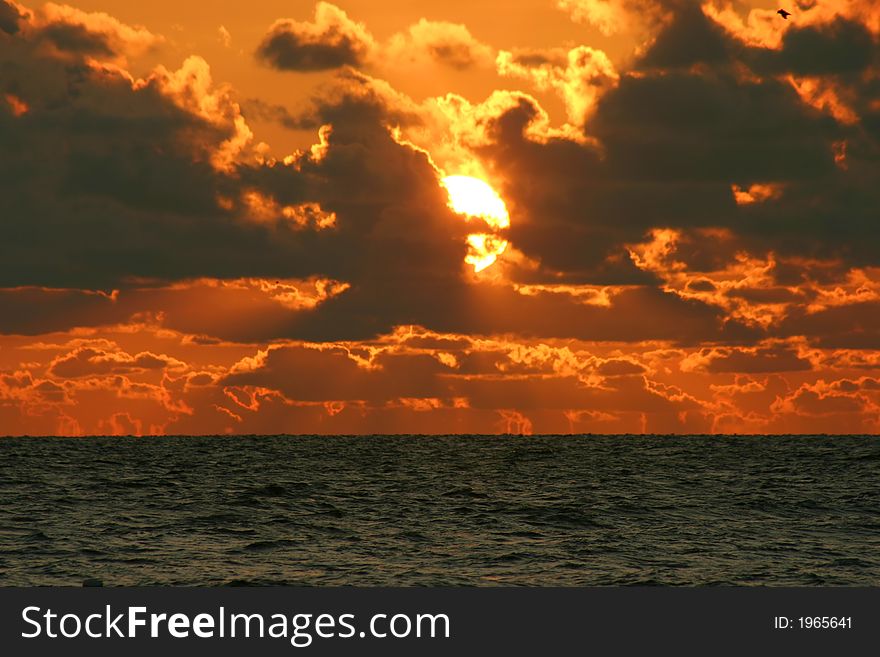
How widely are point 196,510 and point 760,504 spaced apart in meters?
36.6

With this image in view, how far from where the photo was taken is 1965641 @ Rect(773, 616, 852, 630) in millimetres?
37125

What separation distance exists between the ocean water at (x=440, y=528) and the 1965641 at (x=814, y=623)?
1206 centimetres

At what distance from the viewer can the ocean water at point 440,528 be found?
5278cm

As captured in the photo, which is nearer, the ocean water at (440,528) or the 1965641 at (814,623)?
the 1965641 at (814,623)

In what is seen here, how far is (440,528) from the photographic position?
69.2 m

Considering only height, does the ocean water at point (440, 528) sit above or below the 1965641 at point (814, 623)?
above

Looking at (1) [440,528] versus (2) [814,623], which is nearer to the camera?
(2) [814,623]

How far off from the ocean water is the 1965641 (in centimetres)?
1206

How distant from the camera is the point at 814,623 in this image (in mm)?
37500

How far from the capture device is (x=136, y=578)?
50938 millimetres

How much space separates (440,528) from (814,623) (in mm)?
33489

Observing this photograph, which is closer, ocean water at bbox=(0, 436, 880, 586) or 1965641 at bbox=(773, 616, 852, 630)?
1965641 at bbox=(773, 616, 852, 630)

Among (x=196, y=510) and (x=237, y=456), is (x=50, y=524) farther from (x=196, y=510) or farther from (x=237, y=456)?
(x=237, y=456)

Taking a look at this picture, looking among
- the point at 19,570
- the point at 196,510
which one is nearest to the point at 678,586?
the point at 19,570
